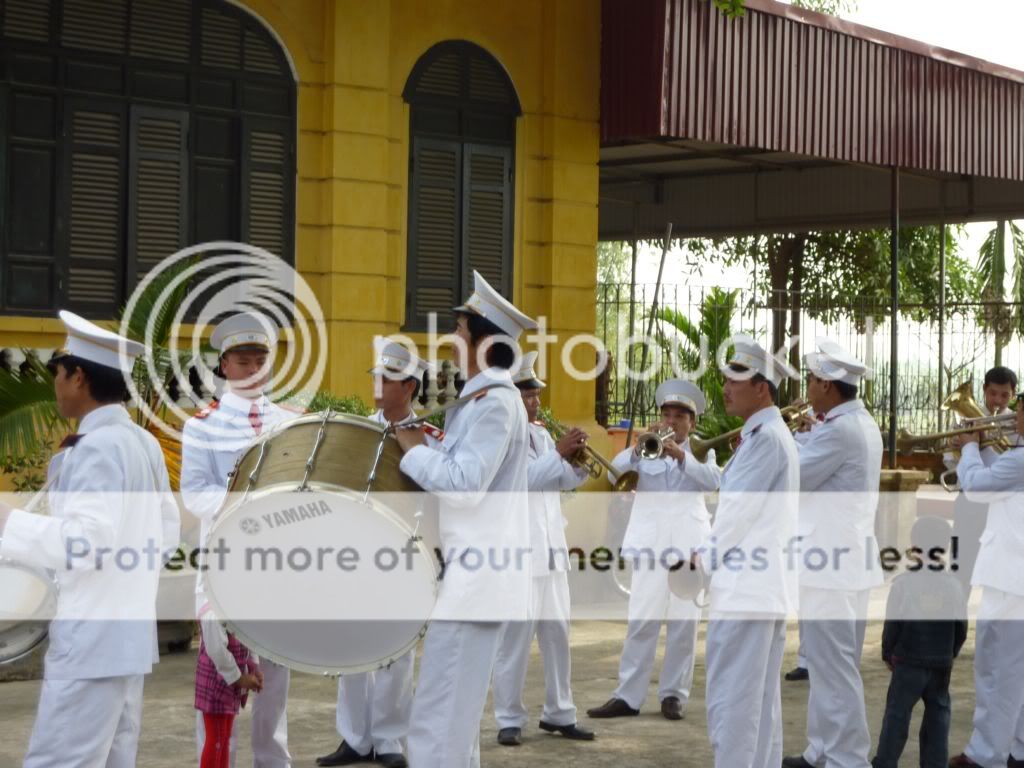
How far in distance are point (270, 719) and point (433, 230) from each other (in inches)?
257

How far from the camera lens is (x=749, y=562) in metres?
5.81

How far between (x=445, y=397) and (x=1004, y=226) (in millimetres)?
16006

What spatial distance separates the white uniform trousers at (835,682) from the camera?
21.7 ft

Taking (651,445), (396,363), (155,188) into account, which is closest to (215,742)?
A: (396,363)

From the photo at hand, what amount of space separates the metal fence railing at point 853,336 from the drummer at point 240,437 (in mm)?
8486

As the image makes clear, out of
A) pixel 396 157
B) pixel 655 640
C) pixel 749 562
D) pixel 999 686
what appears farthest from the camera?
pixel 396 157

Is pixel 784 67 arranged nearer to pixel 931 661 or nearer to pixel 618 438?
pixel 618 438

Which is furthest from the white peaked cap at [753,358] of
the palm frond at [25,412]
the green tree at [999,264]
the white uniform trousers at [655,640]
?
the green tree at [999,264]

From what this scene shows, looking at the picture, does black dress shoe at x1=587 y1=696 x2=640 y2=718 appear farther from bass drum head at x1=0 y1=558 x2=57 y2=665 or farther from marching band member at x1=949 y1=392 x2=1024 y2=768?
bass drum head at x1=0 y1=558 x2=57 y2=665

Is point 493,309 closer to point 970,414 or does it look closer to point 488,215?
point 970,414

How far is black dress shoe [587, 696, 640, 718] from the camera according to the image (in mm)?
8078

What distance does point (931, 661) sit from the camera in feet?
20.4

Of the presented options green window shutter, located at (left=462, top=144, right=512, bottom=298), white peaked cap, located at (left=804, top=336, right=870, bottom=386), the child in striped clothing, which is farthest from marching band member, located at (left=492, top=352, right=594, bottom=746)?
green window shutter, located at (left=462, top=144, right=512, bottom=298)

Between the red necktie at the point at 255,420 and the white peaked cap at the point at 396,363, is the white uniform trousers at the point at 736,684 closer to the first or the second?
the white peaked cap at the point at 396,363
